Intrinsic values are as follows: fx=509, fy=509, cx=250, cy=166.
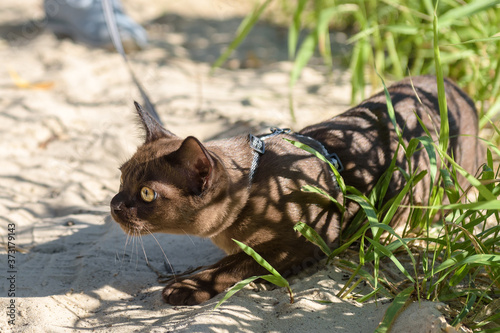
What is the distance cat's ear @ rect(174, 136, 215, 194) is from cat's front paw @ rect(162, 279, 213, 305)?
411 millimetres

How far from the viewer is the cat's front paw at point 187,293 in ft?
6.66

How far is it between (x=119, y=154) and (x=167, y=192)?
5.26 ft

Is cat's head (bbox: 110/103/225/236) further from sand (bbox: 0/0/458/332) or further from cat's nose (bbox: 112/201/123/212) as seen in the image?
sand (bbox: 0/0/458/332)

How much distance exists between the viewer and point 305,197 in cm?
209

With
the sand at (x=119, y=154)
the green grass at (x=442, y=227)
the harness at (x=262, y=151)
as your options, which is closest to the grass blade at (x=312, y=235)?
the green grass at (x=442, y=227)

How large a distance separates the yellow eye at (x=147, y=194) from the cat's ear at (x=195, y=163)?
151 mm

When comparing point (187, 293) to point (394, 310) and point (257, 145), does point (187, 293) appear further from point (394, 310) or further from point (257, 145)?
point (394, 310)

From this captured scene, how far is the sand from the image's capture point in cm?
187

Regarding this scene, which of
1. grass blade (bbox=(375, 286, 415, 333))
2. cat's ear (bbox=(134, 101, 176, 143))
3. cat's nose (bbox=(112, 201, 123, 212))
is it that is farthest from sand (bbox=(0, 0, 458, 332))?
cat's nose (bbox=(112, 201, 123, 212))

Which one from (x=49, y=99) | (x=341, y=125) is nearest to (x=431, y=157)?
(x=341, y=125)

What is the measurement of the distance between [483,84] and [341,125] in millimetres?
1507

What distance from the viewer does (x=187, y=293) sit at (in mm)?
2039

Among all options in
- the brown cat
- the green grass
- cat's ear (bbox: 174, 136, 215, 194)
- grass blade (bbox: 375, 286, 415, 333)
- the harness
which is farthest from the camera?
the harness

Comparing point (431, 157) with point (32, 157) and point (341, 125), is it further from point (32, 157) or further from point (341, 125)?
point (32, 157)
